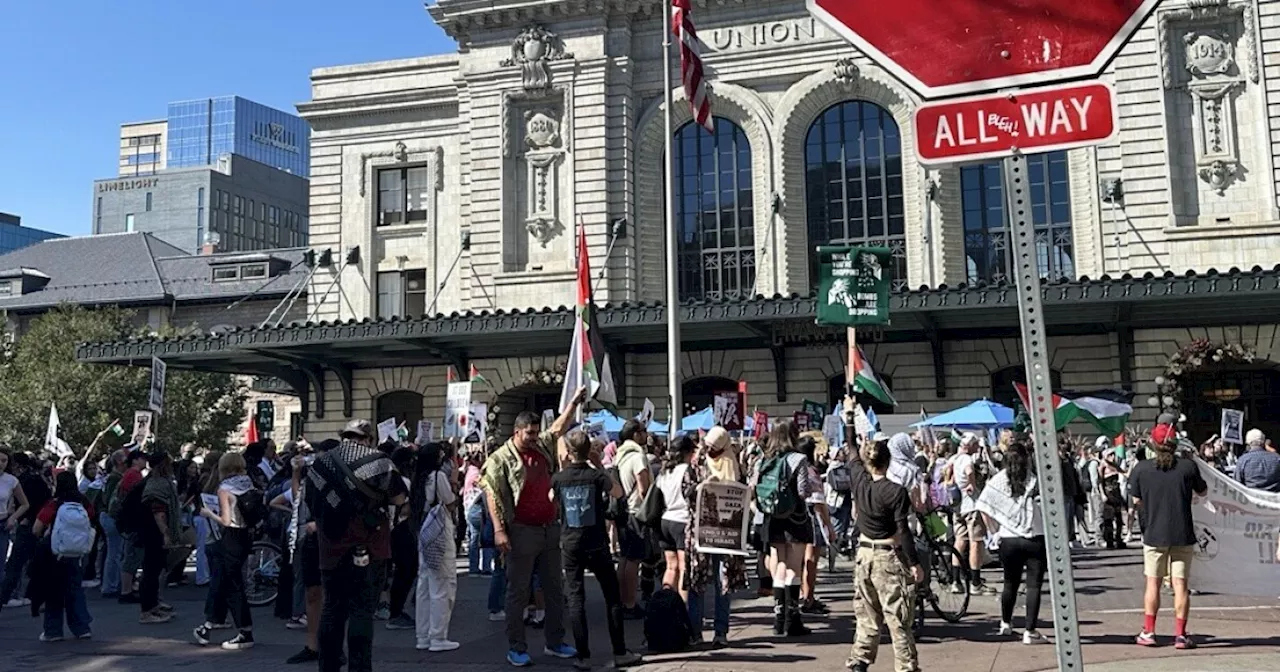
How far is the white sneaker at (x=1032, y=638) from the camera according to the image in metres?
10.1

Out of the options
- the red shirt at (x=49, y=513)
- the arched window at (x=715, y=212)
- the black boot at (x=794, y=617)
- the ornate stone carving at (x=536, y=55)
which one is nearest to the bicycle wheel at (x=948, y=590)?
the black boot at (x=794, y=617)

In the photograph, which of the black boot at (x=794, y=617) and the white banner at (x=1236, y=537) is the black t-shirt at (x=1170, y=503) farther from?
the black boot at (x=794, y=617)

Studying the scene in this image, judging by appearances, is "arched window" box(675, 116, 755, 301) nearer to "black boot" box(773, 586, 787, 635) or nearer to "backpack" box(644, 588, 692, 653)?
"black boot" box(773, 586, 787, 635)

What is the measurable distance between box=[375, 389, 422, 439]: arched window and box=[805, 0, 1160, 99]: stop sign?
36.6m

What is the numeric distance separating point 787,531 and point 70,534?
7.41 metres

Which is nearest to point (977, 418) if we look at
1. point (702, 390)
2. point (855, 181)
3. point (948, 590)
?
point (948, 590)

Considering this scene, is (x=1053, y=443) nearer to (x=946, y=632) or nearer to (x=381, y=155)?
(x=946, y=632)

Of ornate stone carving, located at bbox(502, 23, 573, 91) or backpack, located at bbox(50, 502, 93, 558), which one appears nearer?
backpack, located at bbox(50, 502, 93, 558)

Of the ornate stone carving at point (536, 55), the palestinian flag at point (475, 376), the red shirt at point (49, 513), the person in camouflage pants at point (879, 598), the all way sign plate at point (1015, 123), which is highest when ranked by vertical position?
the ornate stone carving at point (536, 55)

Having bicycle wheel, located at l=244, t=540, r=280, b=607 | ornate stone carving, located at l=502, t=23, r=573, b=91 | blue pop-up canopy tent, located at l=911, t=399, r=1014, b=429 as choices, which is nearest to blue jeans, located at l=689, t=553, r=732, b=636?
bicycle wheel, located at l=244, t=540, r=280, b=607

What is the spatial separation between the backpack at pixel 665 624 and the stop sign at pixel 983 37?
25.3ft

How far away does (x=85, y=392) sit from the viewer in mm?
47031

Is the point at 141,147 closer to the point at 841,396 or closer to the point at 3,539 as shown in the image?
the point at 841,396

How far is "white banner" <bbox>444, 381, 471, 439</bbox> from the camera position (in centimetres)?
2217
